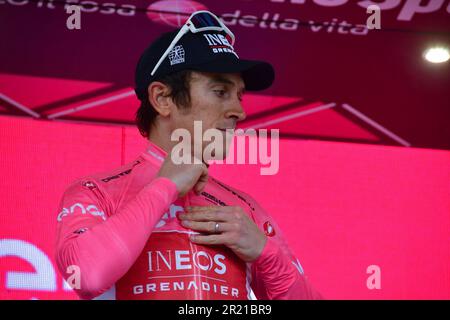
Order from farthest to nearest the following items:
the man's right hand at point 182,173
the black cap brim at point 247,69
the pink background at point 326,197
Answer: the pink background at point 326,197
the black cap brim at point 247,69
the man's right hand at point 182,173

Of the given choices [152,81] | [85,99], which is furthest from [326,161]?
[152,81]

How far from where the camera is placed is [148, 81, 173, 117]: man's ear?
2.14 m

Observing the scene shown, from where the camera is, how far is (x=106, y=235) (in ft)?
5.88

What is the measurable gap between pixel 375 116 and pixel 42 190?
4.26ft

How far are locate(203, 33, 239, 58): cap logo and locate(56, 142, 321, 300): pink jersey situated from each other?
278mm

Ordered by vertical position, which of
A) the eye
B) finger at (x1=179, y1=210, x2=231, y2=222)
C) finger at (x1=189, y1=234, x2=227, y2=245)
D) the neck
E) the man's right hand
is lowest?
finger at (x1=189, y1=234, x2=227, y2=245)

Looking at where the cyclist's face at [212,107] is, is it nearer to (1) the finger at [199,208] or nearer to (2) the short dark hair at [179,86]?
(2) the short dark hair at [179,86]

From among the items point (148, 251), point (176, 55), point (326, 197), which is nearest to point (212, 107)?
point (176, 55)

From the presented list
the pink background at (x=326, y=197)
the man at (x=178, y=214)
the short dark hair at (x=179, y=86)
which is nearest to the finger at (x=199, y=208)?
the man at (x=178, y=214)

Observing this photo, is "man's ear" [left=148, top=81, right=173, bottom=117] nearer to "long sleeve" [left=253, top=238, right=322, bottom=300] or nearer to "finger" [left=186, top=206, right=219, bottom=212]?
"finger" [left=186, top=206, right=219, bottom=212]

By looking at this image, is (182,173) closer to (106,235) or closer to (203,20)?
(106,235)

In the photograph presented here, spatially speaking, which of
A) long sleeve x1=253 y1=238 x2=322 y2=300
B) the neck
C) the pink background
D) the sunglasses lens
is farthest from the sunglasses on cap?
the pink background

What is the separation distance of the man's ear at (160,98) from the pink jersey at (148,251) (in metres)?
0.09

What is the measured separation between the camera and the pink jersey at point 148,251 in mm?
1791
